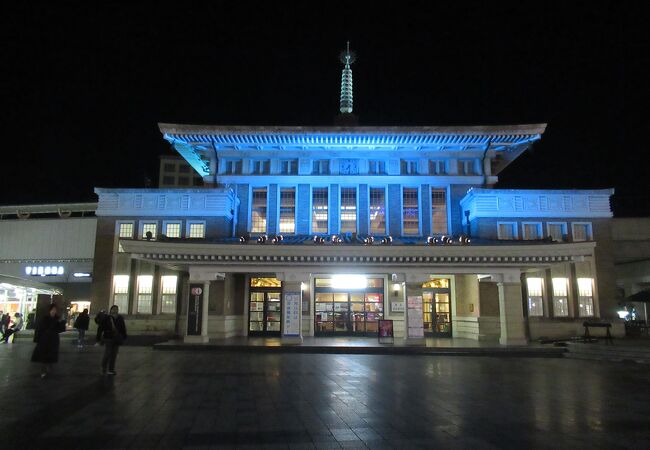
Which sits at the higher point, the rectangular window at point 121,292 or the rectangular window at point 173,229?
the rectangular window at point 173,229

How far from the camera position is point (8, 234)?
34.6 meters

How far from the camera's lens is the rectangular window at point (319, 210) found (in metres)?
25.9

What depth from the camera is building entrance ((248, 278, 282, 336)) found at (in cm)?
2509

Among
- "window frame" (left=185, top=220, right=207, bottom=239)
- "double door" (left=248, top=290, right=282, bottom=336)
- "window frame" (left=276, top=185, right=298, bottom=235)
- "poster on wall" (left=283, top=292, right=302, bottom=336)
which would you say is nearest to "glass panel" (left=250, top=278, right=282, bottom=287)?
"double door" (left=248, top=290, right=282, bottom=336)

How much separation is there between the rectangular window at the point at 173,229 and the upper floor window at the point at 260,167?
16.5 feet

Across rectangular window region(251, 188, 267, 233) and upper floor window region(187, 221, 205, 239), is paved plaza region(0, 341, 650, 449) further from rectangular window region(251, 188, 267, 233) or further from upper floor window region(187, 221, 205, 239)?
rectangular window region(251, 188, 267, 233)

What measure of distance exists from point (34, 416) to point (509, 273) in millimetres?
18926

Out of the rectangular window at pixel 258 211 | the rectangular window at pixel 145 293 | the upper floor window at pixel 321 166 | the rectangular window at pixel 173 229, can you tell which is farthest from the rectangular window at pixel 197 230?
the upper floor window at pixel 321 166

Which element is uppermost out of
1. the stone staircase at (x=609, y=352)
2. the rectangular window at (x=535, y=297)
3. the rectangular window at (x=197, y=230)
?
the rectangular window at (x=197, y=230)

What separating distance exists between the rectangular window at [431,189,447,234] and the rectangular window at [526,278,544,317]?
499 centimetres

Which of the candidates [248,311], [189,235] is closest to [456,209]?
[248,311]

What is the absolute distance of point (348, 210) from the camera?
26.0 metres

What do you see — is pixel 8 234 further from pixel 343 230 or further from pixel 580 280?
pixel 580 280

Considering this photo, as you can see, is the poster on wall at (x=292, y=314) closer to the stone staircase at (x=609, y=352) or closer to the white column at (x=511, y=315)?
the white column at (x=511, y=315)
